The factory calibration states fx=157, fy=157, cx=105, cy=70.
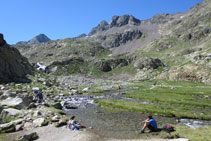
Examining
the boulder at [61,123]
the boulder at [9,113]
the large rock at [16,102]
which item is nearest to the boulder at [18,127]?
the boulder at [61,123]

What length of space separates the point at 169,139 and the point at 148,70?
412ft

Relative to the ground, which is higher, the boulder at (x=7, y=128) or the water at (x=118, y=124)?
the boulder at (x=7, y=128)

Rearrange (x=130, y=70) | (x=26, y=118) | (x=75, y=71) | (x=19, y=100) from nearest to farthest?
(x=26, y=118), (x=19, y=100), (x=130, y=70), (x=75, y=71)

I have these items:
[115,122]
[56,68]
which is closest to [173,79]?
[115,122]

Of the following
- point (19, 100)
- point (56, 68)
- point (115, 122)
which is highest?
point (56, 68)

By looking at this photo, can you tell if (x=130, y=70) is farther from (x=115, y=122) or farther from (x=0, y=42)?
(x=115, y=122)

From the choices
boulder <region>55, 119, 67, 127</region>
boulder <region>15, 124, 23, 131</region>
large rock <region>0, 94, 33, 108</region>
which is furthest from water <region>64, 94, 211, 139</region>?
large rock <region>0, 94, 33, 108</region>

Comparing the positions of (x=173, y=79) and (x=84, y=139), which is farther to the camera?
(x=173, y=79)

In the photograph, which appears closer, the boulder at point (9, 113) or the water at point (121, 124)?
the water at point (121, 124)

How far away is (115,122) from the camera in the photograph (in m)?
25.7

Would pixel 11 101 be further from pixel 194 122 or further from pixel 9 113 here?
pixel 194 122

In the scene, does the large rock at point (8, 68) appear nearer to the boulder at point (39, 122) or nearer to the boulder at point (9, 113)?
the boulder at point (9, 113)

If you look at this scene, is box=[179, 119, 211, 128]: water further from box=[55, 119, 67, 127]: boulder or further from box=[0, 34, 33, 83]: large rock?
box=[0, 34, 33, 83]: large rock

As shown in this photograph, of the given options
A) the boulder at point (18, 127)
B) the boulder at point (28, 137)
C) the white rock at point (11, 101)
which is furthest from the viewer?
the white rock at point (11, 101)
